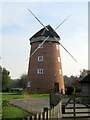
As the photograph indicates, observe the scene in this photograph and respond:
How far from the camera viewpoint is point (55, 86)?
125 feet

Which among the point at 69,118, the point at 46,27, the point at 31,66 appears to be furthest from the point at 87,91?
the point at 46,27

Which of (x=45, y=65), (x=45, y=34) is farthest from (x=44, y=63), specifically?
(x=45, y=34)

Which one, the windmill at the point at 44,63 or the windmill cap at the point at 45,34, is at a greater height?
the windmill cap at the point at 45,34

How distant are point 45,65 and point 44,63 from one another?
1.47ft

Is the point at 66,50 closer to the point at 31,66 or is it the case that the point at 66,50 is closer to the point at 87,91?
the point at 31,66

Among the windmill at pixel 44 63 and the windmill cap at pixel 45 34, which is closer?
the windmill at pixel 44 63

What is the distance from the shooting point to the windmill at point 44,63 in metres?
38.2

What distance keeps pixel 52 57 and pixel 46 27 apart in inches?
265

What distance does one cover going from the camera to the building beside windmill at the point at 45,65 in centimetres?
3815

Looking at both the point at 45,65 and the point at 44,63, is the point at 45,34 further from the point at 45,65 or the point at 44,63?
the point at 45,65

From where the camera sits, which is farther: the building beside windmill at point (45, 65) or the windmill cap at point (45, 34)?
the windmill cap at point (45, 34)

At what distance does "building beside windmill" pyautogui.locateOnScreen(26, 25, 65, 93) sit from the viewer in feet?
125

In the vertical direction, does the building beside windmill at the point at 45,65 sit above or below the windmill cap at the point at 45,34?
below

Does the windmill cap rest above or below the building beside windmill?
above
